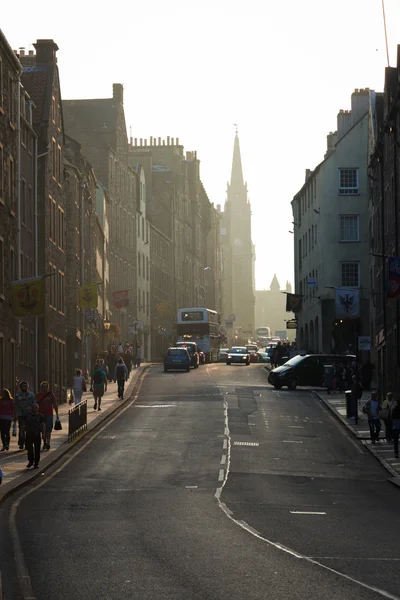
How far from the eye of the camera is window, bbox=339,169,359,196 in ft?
280

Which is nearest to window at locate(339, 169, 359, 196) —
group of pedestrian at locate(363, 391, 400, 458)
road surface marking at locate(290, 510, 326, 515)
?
group of pedestrian at locate(363, 391, 400, 458)

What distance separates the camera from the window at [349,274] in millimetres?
84562

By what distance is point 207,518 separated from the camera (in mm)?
21234

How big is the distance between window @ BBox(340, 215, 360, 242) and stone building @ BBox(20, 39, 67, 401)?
29196 millimetres

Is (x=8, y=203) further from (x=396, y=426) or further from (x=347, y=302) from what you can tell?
(x=347, y=302)

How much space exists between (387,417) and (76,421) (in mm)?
9679

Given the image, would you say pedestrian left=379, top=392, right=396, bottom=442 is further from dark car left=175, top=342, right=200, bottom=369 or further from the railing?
dark car left=175, top=342, right=200, bottom=369

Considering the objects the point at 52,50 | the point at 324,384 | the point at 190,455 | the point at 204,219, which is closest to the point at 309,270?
the point at 324,384

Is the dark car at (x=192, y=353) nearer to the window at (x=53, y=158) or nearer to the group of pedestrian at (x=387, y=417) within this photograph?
the window at (x=53, y=158)

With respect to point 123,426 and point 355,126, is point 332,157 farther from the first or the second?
point 123,426

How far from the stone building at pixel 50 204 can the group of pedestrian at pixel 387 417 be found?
1777 cm

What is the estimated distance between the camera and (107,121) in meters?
99.0

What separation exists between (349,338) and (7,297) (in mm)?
43858

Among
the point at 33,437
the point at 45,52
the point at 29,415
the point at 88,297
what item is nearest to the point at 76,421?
the point at 29,415
